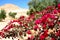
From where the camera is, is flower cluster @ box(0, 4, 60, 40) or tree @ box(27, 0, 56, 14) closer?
flower cluster @ box(0, 4, 60, 40)

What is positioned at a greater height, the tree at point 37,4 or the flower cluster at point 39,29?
the flower cluster at point 39,29

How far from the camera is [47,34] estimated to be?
→ 711 cm

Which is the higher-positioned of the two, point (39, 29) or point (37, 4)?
point (39, 29)

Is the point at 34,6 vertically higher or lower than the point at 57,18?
lower

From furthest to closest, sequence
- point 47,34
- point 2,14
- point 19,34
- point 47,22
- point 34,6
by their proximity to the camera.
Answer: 1. point 34,6
2. point 2,14
3. point 19,34
4. point 47,22
5. point 47,34

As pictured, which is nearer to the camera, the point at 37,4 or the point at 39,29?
the point at 39,29

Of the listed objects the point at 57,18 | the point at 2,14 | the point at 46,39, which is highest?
the point at 57,18

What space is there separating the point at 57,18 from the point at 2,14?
1119 inches

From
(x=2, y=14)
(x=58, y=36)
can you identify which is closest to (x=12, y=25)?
(x=58, y=36)

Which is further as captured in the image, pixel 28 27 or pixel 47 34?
pixel 28 27

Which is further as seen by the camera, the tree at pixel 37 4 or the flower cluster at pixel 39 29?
the tree at pixel 37 4

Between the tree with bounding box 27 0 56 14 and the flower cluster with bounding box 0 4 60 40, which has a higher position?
the flower cluster with bounding box 0 4 60 40

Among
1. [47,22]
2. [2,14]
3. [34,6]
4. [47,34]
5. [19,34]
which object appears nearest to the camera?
[47,34]

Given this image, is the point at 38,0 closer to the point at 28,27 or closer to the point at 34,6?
the point at 34,6
